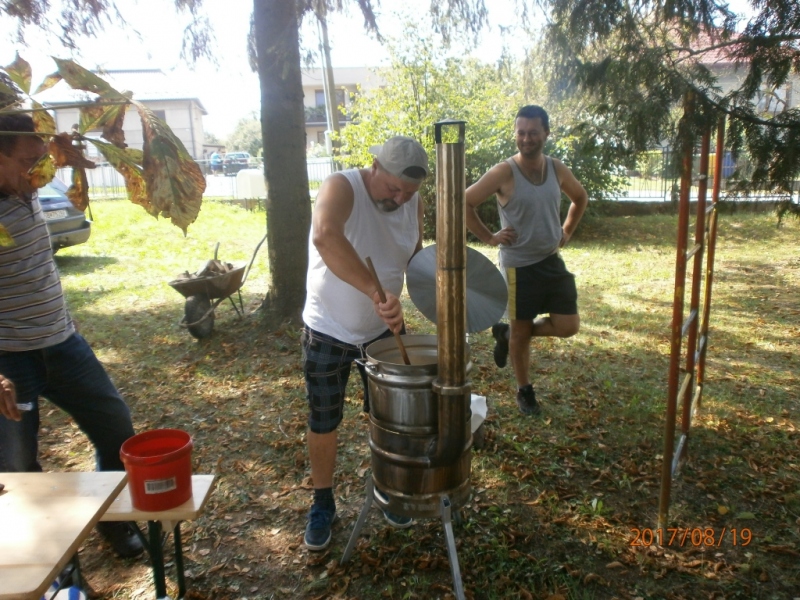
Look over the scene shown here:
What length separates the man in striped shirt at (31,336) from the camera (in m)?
2.16

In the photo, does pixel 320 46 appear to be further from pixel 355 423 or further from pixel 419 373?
pixel 419 373

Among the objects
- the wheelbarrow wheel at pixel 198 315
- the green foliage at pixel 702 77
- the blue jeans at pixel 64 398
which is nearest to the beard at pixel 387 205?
the green foliage at pixel 702 77

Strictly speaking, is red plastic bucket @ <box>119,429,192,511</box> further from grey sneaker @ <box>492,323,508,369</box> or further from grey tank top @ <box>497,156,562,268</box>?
grey sneaker @ <box>492,323,508,369</box>

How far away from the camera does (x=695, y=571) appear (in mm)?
2562

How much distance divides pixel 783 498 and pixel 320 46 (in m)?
5.32

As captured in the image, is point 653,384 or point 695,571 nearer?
point 695,571

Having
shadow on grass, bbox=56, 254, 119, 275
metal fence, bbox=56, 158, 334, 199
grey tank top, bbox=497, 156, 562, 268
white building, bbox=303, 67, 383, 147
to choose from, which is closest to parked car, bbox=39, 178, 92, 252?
shadow on grass, bbox=56, 254, 119, 275

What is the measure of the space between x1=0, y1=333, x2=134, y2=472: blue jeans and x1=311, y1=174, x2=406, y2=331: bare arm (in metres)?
1.07

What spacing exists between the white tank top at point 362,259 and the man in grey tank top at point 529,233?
1191 mm

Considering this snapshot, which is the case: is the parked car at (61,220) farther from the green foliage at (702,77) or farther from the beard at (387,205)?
the green foliage at (702,77)

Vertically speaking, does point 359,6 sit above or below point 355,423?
above

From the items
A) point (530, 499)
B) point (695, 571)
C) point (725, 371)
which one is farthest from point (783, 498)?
point (725, 371)

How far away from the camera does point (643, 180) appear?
14117mm

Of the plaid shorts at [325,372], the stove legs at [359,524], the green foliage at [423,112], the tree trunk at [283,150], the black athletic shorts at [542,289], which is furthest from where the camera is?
the green foliage at [423,112]
